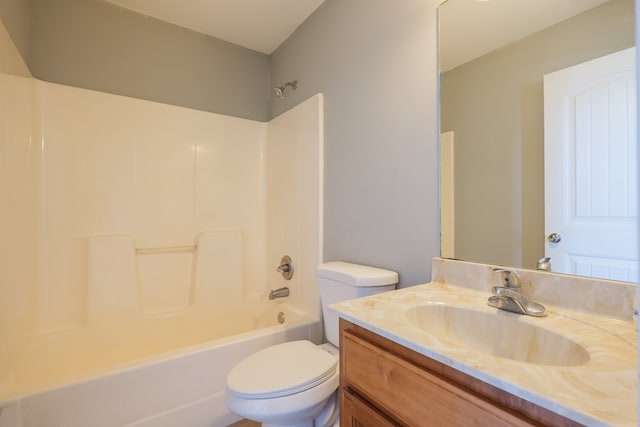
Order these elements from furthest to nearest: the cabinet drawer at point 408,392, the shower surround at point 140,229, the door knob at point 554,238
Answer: the shower surround at point 140,229
the door knob at point 554,238
the cabinet drawer at point 408,392

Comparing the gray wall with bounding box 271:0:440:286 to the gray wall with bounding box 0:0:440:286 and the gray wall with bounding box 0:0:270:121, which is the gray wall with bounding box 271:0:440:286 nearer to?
the gray wall with bounding box 0:0:440:286

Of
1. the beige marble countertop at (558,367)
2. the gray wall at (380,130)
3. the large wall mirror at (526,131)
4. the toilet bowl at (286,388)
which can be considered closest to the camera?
the beige marble countertop at (558,367)

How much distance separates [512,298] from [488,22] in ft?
3.23

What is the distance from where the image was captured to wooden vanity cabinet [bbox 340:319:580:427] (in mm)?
481

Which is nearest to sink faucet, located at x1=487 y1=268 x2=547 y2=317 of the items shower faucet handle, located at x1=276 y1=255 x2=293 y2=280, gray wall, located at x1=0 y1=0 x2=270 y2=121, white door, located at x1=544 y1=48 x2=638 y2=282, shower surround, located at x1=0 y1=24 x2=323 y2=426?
white door, located at x1=544 y1=48 x2=638 y2=282

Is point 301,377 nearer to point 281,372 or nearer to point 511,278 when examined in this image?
point 281,372

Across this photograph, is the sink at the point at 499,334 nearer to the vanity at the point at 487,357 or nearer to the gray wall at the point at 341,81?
the vanity at the point at 487,357

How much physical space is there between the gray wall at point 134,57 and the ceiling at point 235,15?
0.25ft

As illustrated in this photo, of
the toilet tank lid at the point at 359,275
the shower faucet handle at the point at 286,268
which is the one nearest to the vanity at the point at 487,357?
the toilet tank lid at the point at 359,275

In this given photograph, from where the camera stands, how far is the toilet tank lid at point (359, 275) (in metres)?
1.24

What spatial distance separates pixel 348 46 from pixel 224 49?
3.93 ft

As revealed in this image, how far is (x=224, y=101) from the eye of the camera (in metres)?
2.29


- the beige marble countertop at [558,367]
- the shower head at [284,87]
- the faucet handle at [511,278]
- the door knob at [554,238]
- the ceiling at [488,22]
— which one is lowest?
the beige marble countertop at [558,367]

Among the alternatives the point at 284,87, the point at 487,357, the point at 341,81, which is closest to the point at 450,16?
the point at 341,81
